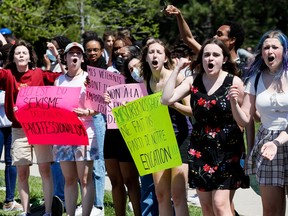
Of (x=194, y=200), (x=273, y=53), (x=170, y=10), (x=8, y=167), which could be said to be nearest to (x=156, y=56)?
(x=170, y=10)

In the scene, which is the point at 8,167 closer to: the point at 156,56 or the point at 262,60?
the point at 156,56

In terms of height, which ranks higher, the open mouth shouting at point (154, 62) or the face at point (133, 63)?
the open mouth shouting at point (154, 62)

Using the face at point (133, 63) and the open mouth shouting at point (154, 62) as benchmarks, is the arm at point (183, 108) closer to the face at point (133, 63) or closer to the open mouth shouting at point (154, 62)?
the open mouth shouting at point (154, 62)

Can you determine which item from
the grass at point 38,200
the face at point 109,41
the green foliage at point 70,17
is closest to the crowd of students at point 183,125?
the grass at point 38,200

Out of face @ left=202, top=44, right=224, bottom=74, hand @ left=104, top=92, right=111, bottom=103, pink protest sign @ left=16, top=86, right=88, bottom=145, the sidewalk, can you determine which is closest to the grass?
the sidewalk

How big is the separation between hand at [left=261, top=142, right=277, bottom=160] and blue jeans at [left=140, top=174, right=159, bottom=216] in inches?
81.1

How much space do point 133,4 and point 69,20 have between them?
7.42 ft

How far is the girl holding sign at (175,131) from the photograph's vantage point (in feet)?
24.9

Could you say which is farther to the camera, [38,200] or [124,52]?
[38,200]

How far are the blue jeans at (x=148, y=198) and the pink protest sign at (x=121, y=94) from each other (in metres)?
0.65

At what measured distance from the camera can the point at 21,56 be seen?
9.30 m

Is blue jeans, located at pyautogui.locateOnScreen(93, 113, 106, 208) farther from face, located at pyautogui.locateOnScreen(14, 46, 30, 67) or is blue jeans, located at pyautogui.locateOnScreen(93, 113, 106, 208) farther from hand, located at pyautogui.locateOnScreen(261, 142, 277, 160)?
hand, located at pyautogui.locateOnScreen(261, 142, 277, 160)

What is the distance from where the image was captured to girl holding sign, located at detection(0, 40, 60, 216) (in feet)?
30.0

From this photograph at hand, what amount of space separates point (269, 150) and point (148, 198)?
2.14 m
